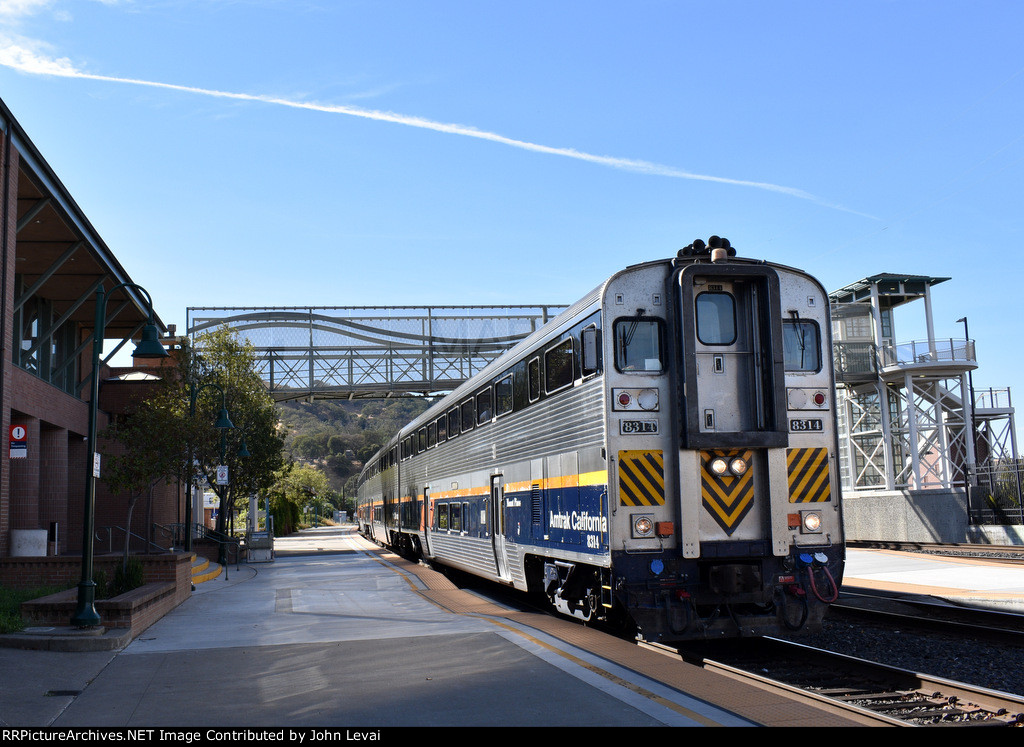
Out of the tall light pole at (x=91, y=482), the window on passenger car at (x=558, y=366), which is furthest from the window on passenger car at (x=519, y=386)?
the tall light pole at (x=91, y=482)

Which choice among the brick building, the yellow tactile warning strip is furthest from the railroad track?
the brick building

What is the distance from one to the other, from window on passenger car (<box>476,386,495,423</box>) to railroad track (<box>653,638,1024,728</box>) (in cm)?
599

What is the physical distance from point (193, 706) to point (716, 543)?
5.03 m

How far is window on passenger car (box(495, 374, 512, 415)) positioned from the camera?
1370 centimetres

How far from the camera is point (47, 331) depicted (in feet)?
84.2

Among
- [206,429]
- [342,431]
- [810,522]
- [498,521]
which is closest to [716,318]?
[810,522]

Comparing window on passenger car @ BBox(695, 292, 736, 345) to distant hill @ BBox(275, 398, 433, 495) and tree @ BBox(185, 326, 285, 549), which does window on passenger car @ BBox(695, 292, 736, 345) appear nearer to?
tree @ BBox(185, 326, 285, 549)

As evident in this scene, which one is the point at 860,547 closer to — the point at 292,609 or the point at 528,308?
the point at 528,308

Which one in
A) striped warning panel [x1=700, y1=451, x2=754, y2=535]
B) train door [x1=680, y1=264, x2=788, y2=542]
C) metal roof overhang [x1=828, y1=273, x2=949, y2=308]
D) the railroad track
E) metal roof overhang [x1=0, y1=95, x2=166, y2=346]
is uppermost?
metal roof overhang [x1=828, y1=273, x2=949, y2=308]

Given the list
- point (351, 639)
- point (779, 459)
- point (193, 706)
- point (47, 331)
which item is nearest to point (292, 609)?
point (351, 639)

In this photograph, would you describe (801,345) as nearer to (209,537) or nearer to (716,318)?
(716,318)

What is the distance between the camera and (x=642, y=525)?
9.09 meters

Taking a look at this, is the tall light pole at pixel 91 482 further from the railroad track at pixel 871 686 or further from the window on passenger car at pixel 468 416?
the railroad track at pixel 871 686

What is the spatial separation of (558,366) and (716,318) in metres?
2.16
